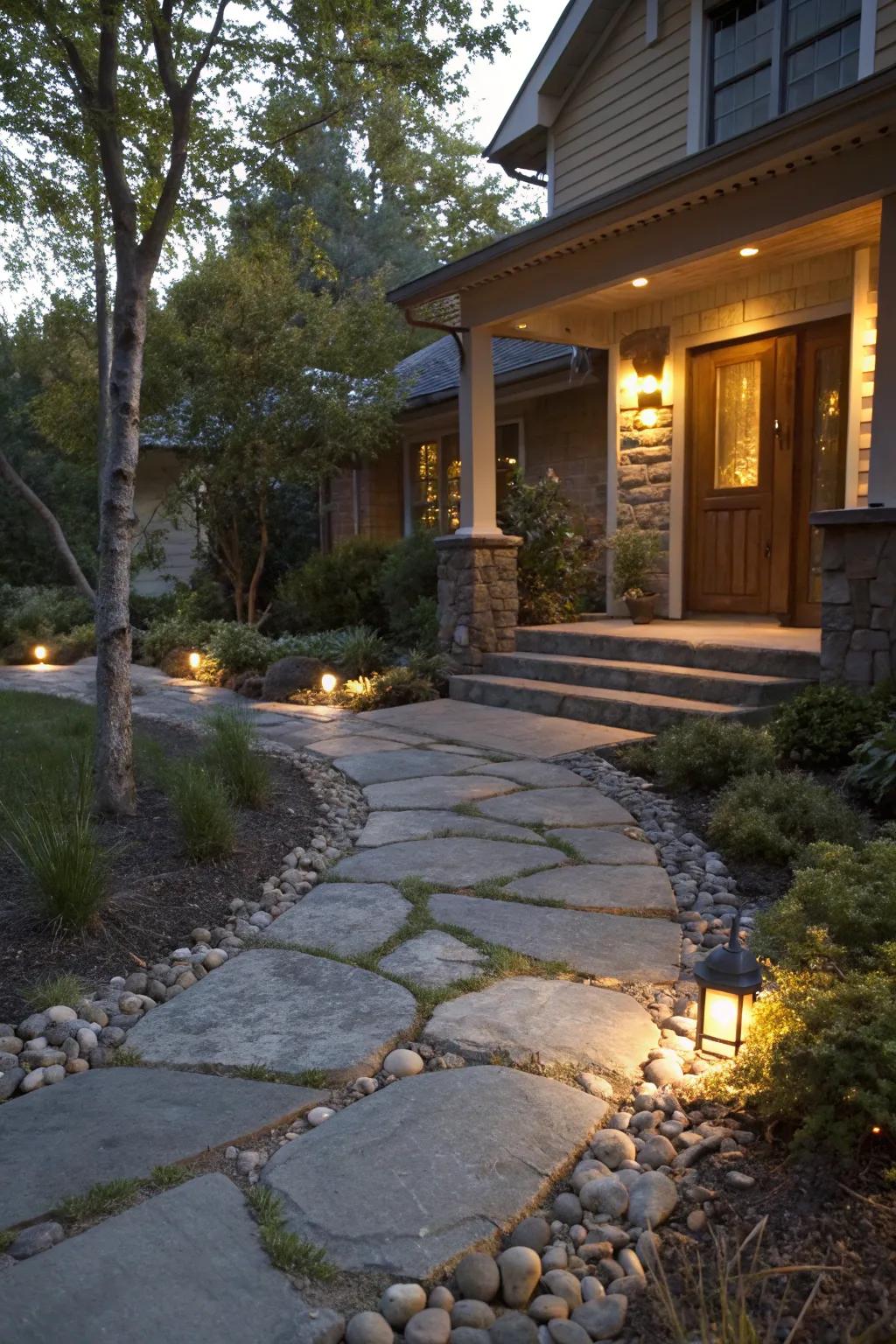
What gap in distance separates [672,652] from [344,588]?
481 centimetres

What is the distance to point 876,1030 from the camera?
5.75 ft

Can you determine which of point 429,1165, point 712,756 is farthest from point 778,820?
point 429,1165

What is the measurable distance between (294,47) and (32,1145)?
4.67 m

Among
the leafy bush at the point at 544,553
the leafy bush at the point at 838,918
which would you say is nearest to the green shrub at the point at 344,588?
the leafy bush at the point at 544,553

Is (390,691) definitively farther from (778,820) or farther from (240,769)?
(778,820)

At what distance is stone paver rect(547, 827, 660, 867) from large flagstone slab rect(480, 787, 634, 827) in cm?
10

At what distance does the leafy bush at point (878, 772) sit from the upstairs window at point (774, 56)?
4850 mm

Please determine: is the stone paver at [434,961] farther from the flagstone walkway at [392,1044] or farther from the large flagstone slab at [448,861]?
the large flagstone slab at [448,861]

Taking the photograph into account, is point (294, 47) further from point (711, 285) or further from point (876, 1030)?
point (876, 1030)

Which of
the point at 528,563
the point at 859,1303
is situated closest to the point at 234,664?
the point at 528,563

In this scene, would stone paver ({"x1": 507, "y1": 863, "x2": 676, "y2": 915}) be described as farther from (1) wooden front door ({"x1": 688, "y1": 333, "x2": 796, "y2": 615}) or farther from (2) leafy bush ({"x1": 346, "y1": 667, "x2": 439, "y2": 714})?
(1) wooden front door ({"x1": 688, "y1": 333, "x2": 796, "y2": 615})

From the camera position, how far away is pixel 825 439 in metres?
7.01

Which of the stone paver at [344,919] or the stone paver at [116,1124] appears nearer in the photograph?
the stone paver at [116,1124]

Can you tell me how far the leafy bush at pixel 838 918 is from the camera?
7.04 ft
